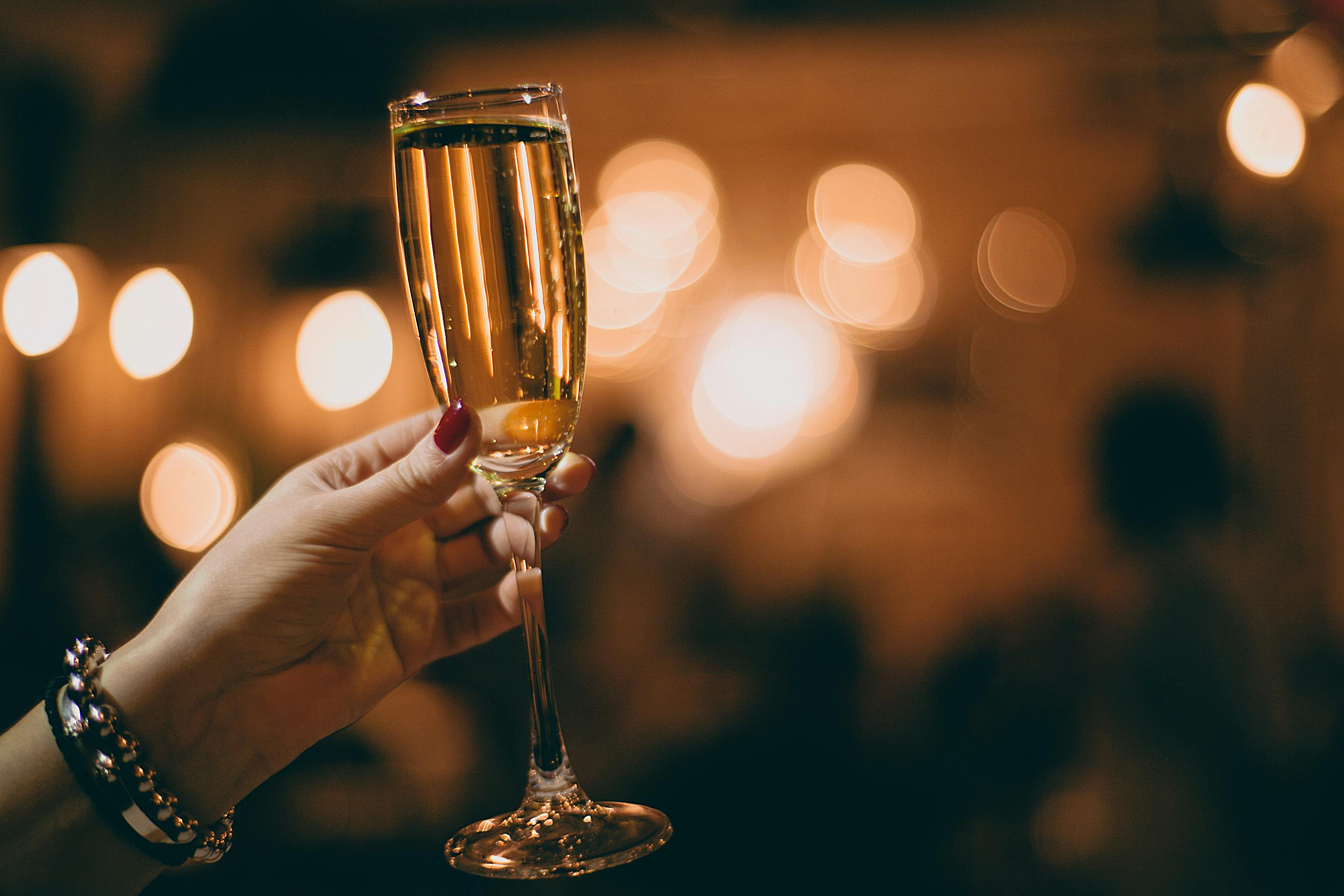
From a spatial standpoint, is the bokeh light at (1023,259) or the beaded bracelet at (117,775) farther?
the bokeh light at (1023,259)

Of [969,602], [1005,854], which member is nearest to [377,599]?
[1005,854]

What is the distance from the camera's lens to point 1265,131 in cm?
408

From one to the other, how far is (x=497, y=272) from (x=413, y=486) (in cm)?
18

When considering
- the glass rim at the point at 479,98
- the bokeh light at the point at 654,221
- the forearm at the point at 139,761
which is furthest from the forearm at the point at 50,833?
the bokeh light at the point at 654,221

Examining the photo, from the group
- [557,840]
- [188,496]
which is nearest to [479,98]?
[557,840]

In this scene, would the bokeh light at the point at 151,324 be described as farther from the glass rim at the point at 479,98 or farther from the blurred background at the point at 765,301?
the glass rim at the point at 479,98

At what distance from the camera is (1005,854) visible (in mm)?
1289

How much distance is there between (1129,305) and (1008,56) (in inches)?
43.6

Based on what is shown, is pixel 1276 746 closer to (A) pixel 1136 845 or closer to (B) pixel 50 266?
(A) pixel 1136 845

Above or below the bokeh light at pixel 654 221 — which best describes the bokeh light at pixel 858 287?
below

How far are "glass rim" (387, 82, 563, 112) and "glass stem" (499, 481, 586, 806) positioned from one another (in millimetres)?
270

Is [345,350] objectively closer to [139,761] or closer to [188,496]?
[188,496]

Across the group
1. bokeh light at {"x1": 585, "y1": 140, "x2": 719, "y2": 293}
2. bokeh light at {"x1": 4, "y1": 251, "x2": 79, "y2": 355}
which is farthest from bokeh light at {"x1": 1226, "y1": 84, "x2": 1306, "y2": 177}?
bokeh light at {"x1": 4, "y1": 251, "x2": 79, "y2": 355}

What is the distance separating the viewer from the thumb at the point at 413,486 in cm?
73
